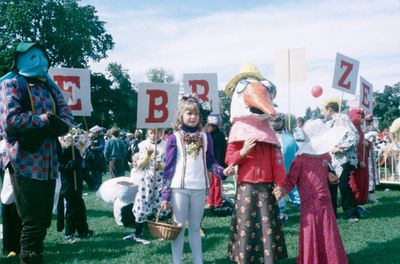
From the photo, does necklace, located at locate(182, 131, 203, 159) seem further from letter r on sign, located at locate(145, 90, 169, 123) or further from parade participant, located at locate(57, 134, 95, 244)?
parade participant, located at locate(57, 134, 95, 244)

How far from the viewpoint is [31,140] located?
317cm

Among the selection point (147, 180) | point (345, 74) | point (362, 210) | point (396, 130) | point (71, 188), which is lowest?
point (362, 210)

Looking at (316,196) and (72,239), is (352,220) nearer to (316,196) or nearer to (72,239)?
(316,196)

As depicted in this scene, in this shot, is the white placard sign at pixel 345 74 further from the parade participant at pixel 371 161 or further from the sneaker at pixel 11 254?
the sneaker at pixel 11 254

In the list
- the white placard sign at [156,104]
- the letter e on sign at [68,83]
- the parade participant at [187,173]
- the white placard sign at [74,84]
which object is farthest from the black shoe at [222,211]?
the parade participant at [187,173]

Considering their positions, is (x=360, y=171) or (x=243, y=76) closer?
(x=243, y=76)

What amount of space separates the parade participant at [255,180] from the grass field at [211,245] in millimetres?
948

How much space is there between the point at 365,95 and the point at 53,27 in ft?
96.3

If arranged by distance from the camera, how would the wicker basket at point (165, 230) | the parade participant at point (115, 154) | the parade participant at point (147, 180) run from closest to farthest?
the wicker basket at point (165, 230) < the parade participant at point (147, 180) < the parade participant at point (115, 154)

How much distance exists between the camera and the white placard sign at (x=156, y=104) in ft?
17.7

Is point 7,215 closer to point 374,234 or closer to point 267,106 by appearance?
point 267,106

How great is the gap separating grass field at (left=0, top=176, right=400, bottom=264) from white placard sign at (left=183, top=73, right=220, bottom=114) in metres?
2.17

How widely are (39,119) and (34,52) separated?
2.10 feet

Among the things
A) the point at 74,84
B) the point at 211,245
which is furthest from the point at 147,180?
the point at 74,84
